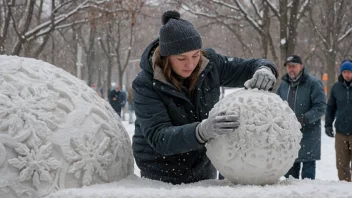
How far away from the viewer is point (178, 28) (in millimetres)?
→ 2889

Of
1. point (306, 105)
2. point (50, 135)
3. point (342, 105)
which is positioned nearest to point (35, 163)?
point (50, 135)

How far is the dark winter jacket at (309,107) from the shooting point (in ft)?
19.6

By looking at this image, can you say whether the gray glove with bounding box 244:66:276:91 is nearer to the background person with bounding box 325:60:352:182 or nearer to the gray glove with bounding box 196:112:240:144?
the gray glove with bounding box 196:112:240:144

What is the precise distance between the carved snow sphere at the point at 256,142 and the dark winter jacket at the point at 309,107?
344 cm

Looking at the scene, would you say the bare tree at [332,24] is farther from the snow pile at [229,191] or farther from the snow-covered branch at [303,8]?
the snow pile at [229,191]

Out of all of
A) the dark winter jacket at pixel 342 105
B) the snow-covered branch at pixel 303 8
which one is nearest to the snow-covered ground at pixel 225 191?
the dark winter jacket at pixel 342 105

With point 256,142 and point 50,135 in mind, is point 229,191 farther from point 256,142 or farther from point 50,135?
point 50,135

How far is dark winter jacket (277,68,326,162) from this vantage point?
5.98 meters

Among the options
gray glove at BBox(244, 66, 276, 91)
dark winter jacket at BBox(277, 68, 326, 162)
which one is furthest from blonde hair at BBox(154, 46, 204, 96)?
dark winter jacket at BBox(277, 68, 326, 162)

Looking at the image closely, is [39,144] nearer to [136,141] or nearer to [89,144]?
[89,144]

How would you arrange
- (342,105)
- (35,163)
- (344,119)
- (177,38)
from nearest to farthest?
(35,163), (177,38), (344,119), (342,105)

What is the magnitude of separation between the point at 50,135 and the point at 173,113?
70 cm

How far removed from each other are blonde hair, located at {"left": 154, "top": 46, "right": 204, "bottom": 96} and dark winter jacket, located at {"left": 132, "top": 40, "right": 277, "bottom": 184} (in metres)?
0.03

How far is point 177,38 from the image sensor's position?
2.80 metres
